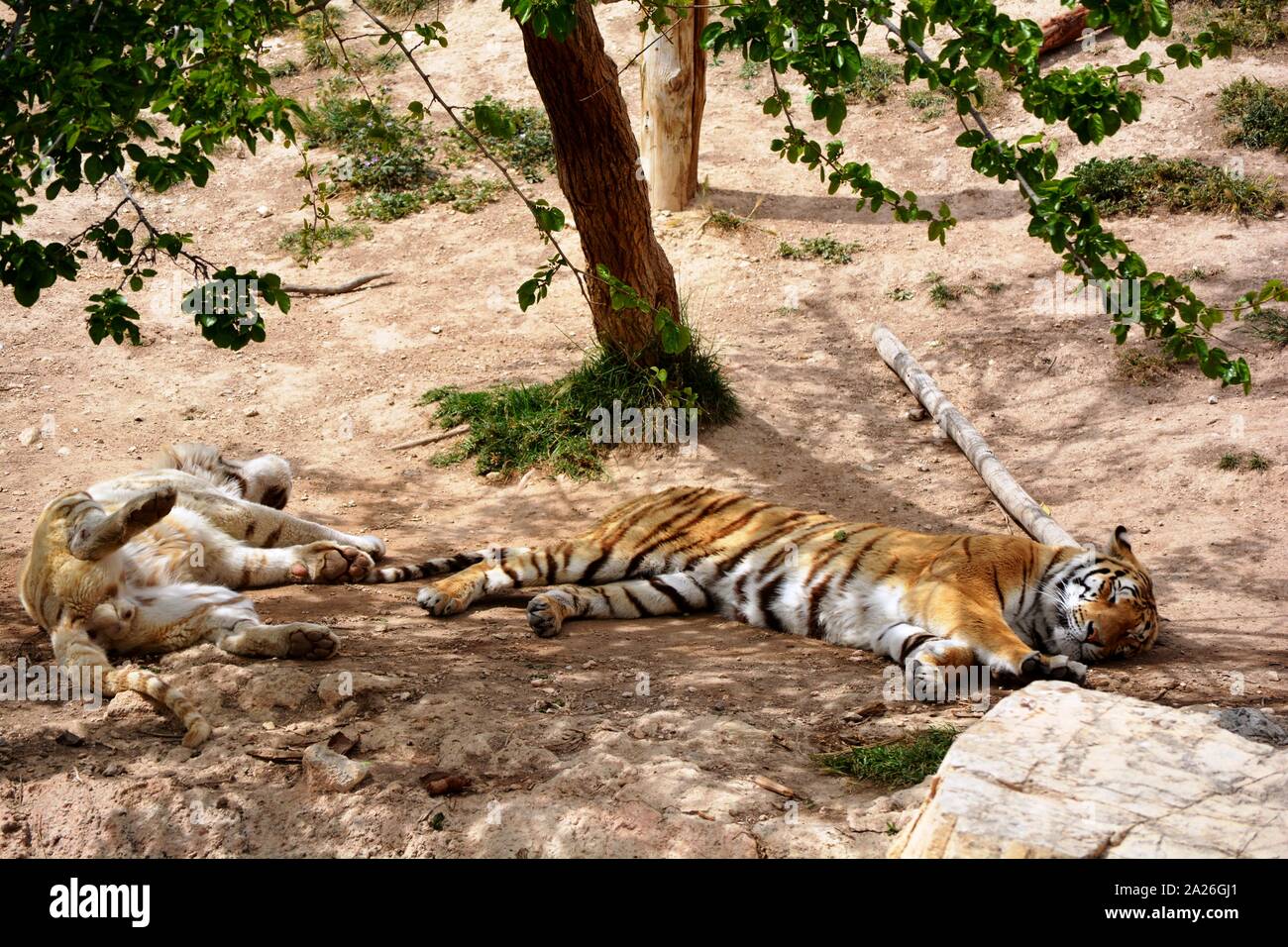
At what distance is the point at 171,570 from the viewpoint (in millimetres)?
5027

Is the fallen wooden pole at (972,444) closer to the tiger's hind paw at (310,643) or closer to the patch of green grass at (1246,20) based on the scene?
the tiger's hind paw at (310,643)

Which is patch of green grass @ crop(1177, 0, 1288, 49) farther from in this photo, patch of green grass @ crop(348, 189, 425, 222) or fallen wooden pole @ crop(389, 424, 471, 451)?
fallen wooden pole @ crop(389, 424, 471, 451)

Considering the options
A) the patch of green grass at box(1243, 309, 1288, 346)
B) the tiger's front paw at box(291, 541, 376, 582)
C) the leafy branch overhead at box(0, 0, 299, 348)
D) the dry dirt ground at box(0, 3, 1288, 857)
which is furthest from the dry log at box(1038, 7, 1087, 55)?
the leafy branch overhead at box(0, 0, 299, 348)

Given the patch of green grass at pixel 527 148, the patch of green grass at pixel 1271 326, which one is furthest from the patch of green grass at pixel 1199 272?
the patch of green grass at pixel 527 148

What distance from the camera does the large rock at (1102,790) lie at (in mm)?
2414

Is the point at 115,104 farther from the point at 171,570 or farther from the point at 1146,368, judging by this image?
the point at 1146,368

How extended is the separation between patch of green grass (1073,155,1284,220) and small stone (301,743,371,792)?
805 centimetres

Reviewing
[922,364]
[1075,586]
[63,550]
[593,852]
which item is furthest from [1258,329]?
[63,550]

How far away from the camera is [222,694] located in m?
3.92

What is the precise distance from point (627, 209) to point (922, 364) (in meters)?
2.71

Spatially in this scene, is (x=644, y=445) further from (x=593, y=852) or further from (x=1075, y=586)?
(x=593, y=852)

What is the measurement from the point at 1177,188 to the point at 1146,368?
2.60 meters

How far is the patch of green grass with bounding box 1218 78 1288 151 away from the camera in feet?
32.6

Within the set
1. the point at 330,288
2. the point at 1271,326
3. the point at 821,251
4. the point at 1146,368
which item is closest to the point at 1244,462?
the point at 1146,368
